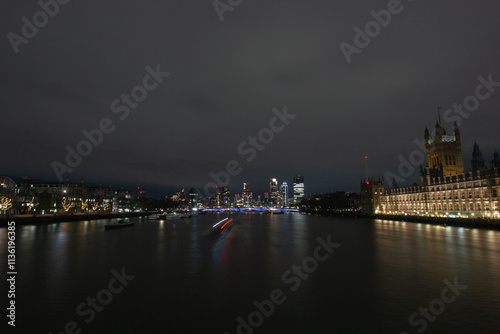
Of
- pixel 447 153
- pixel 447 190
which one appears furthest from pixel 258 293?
pixel 447 153

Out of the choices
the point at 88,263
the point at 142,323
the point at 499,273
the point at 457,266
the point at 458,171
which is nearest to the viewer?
the point at 142,323

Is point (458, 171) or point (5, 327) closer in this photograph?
point (5, 327)

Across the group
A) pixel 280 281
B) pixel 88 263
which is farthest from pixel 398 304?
pixel 88 263

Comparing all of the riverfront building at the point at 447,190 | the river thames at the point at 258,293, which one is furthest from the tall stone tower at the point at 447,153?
the river thames at the point at 258,293

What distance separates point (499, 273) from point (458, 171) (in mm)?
181183

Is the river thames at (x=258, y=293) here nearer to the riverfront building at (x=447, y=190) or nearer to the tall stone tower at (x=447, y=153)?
the riverfront building at (x=447, y=190)

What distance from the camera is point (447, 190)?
136m

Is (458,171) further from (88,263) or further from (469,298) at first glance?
(88,263)

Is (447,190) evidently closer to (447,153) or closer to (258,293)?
(447,153)

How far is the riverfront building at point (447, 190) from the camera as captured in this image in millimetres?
111562

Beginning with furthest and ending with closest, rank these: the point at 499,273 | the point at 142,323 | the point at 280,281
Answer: the point at 499,273 → the point at 280,281 → the point at 142,323

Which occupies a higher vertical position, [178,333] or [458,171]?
[458,171]

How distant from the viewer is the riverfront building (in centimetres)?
11156

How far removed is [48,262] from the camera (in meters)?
36.7
